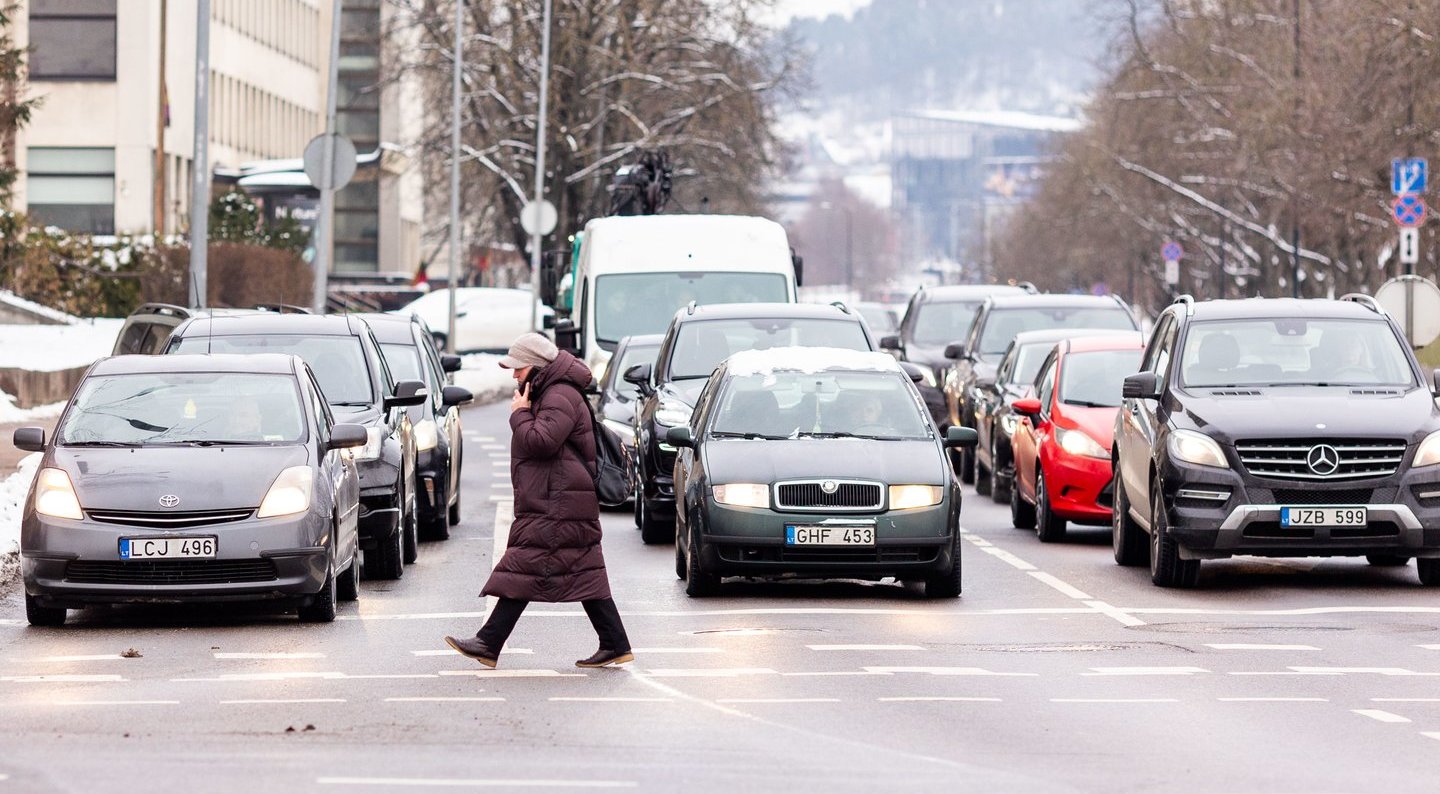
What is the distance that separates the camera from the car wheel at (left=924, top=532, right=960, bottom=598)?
16609 mm

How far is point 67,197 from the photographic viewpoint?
78.7m

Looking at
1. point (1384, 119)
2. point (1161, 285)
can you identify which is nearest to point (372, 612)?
point (1384, 119)

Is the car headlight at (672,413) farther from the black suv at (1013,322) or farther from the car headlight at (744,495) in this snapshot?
the black suv at (1013,322)

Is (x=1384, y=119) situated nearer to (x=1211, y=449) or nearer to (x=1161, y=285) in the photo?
(x=1211, y=449)

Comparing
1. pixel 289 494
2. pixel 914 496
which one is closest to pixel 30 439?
pixel 289 494

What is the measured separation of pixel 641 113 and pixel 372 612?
52.1 m

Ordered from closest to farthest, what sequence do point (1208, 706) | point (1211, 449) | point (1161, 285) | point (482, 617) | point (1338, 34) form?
point (1208, 706), point (482, 617), point (1211, 449), point (1338, 34), point (1161, 285)

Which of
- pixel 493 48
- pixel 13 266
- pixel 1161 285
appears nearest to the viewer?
pixel 13 266

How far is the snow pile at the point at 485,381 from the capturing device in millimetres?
48062

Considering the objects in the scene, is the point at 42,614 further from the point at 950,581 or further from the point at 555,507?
the point at 950,581

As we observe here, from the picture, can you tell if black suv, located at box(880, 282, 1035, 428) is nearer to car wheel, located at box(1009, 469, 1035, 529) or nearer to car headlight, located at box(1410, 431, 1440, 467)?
car wheel, located at box(1009, 469, 1035, 529)

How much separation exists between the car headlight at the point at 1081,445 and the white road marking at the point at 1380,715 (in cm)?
948

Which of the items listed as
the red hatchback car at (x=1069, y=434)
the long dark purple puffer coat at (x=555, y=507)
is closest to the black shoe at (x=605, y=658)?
the long dark purple puffer coat at (x=555, y=507)

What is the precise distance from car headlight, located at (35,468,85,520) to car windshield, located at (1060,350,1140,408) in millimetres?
9176
